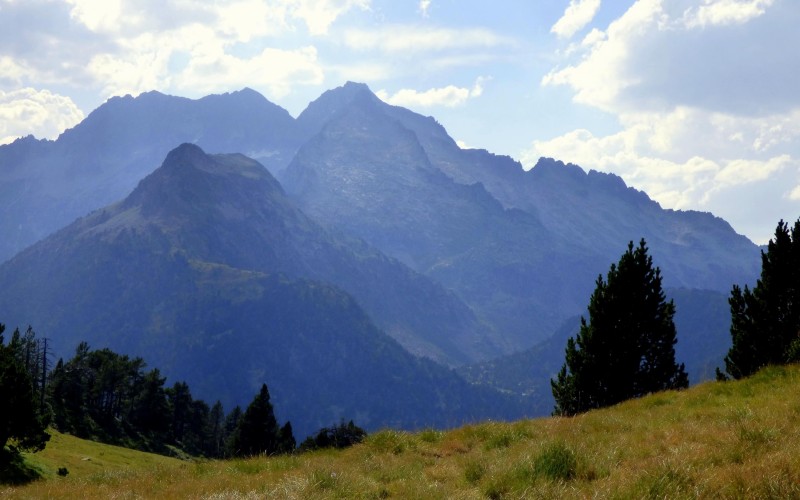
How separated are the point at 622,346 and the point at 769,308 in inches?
337

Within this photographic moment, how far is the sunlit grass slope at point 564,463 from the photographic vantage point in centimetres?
1019

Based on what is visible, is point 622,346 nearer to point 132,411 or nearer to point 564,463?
point 564,463

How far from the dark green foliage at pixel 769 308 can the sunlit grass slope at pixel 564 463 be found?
53.9 feet

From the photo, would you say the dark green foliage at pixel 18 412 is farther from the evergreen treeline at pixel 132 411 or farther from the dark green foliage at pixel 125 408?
the dark green foliage at pixel 125 408

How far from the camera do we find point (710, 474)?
33.3ft

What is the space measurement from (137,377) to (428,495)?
452ft

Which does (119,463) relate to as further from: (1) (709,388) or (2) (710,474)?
(2) (710,474)

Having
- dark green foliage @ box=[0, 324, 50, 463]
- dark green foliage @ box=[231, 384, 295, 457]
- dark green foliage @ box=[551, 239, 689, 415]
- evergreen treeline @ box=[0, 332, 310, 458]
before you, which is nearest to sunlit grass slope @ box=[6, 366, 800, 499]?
dark green foliage @ box=[551, 239, 689, 415]

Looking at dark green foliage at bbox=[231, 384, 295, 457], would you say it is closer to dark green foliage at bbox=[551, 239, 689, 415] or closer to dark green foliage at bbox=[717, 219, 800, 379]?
dark green foliage at bbox=[551, 239, 689, 415]

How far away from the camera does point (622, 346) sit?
39.1 metres

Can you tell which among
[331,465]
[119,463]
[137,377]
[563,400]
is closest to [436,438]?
[331,465]

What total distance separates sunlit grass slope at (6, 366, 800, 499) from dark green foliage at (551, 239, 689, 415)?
18.9 meters

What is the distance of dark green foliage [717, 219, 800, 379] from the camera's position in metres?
33.5

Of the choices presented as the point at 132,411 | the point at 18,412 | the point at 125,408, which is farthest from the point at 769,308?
the point at 125,408
